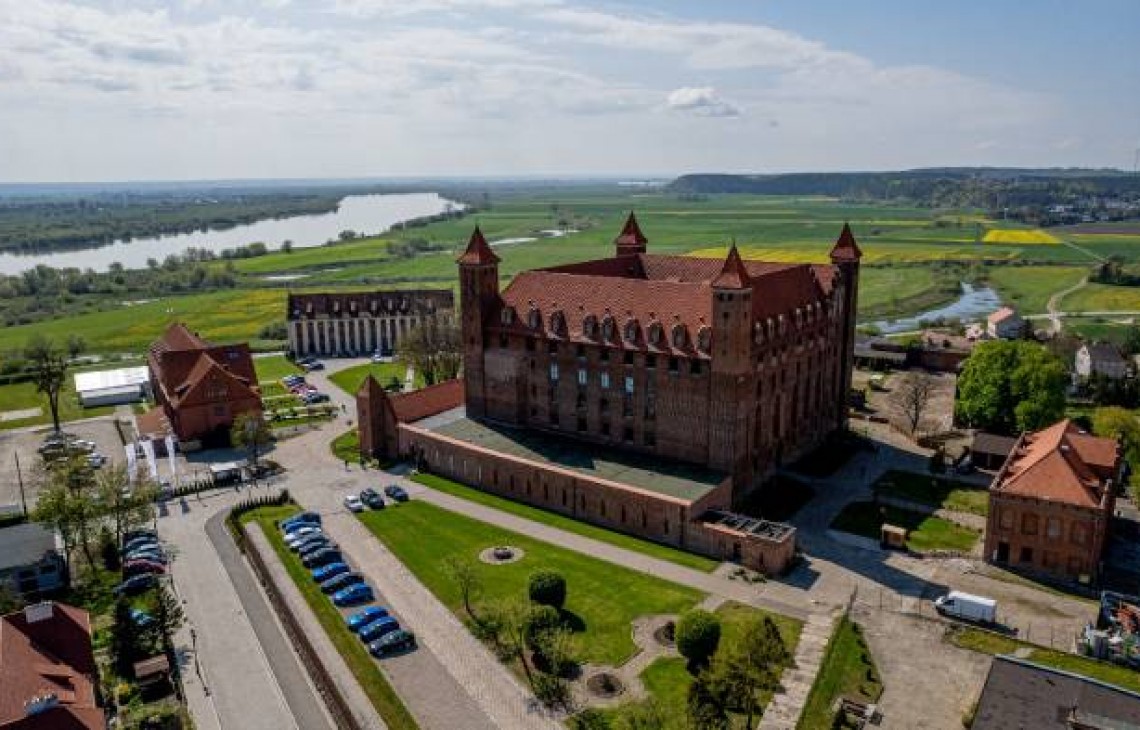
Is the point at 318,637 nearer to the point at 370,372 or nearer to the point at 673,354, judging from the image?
the point at 673,354

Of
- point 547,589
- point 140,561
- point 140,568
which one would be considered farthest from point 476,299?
point 140,568

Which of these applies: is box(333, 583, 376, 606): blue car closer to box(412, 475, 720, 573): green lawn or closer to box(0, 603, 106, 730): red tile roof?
box(0, 603, 106, 730): red tile roof

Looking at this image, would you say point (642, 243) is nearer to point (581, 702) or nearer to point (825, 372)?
point (825, 372)

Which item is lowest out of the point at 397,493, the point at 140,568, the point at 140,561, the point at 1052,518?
the point at 140,568

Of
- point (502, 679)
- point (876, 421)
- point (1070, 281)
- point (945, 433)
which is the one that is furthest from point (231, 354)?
point (1070, 281)

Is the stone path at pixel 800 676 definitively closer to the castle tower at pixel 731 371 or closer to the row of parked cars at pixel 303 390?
the castle tower at pixel 731 371

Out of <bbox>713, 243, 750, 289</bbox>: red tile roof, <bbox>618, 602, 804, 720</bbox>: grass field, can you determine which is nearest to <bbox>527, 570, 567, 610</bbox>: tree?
<bbox>618, 602, 804, 720</bbox>: grass field
